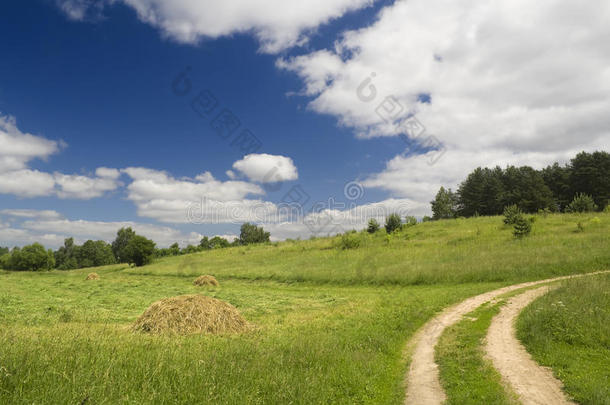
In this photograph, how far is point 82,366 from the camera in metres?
6.17

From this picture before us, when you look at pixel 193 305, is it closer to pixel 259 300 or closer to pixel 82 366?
pixel 82 366

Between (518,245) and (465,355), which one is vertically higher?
(518,245)

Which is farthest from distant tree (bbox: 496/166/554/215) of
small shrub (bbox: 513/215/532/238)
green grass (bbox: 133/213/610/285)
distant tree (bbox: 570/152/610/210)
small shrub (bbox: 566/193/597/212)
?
small shrub (bbox: 513/215/532/238)

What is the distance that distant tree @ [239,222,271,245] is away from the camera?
5620 inches

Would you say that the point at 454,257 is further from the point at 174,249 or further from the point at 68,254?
the point at 68,254

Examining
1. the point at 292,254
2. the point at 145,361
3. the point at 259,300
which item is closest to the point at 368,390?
the point at 145,361

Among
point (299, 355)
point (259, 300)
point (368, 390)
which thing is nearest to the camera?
point (368, 390)

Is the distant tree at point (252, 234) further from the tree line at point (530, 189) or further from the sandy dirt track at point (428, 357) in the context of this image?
the sandy dirt track at point (428, 357)

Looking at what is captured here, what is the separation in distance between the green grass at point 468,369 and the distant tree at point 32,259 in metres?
112

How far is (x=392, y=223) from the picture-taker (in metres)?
58.5

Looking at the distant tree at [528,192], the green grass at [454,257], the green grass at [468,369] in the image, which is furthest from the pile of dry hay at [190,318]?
the distant tree at [528,192]

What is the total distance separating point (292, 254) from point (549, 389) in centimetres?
4887

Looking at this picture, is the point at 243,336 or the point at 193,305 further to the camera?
the point at 193,305

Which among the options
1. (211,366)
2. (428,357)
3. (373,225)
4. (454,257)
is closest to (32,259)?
(373,225)
